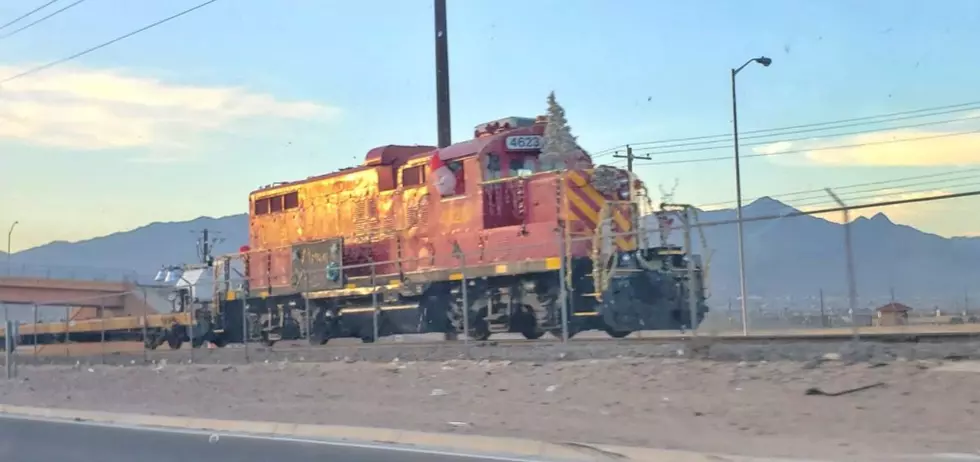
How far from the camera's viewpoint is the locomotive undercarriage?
731 inches

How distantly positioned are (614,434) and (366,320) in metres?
12.2

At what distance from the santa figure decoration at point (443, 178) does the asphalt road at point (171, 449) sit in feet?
26.9

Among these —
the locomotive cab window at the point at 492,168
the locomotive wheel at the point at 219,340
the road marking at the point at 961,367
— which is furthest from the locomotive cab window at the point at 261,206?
the road marking at the point at 961,367

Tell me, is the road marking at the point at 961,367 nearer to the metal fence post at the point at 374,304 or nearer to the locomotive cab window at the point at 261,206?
the metal fence post at the point at 374,304

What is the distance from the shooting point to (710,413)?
12211 mm

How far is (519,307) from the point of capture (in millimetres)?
20062

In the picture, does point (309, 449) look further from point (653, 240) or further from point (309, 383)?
point (653, 240)

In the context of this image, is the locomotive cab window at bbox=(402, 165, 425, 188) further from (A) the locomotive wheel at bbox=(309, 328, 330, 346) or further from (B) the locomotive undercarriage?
(A) the locomotive wheel at bbox=(309, 328, 330, 346)

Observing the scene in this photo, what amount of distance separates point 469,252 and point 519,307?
1583 mm

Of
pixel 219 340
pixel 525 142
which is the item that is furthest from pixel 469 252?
pixel 219 340

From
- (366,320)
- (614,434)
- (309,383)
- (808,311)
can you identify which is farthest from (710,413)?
(366,320)

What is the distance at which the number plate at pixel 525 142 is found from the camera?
20.8 m

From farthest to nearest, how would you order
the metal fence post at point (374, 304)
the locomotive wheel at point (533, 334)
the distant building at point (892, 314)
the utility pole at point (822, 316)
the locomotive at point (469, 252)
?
the metal fence post at point (374, 304) → the locomotive wheel at point (533, 334) → the locomotive at point (469, 252) → the utility pole at point (822, 316) → the distant building at point (892, 314)

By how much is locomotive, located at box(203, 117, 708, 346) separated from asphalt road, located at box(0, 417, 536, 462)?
6.05 m
